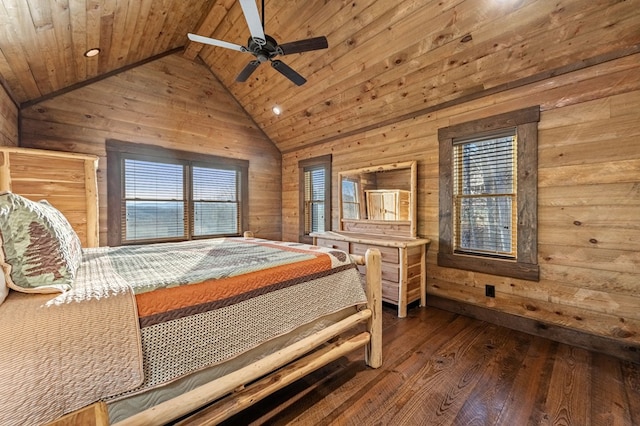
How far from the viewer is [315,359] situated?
5.57ft

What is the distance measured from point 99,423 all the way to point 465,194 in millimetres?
3456

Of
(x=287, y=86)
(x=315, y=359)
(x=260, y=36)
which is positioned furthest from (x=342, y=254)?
(x=287, y=86)

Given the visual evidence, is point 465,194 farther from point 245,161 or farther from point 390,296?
point 245,161

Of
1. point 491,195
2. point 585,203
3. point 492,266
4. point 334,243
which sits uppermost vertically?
point 491,195

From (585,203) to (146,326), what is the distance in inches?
132

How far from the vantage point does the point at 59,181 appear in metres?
2.95

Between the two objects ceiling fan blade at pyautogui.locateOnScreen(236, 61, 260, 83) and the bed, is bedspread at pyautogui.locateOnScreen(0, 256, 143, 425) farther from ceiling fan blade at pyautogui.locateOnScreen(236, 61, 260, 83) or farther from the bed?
ceiling fan blade at pyautogui.locateOnScreen(236, 61, 260, 83)

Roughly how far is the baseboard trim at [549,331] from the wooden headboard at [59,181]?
4280mm

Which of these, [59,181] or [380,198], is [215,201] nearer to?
[59,181]

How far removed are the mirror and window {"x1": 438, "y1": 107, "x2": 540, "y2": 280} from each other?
0.42 m

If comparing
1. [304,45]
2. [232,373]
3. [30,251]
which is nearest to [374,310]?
[232,373]

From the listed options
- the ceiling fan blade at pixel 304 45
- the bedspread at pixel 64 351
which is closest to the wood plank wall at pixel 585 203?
the ceiling fan blade at pixel 304 45

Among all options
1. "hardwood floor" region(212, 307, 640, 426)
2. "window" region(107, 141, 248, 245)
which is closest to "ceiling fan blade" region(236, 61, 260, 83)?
"window" region(107, 141, 248, 245)

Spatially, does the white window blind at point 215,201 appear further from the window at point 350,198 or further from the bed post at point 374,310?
the bed post at point 374,310
